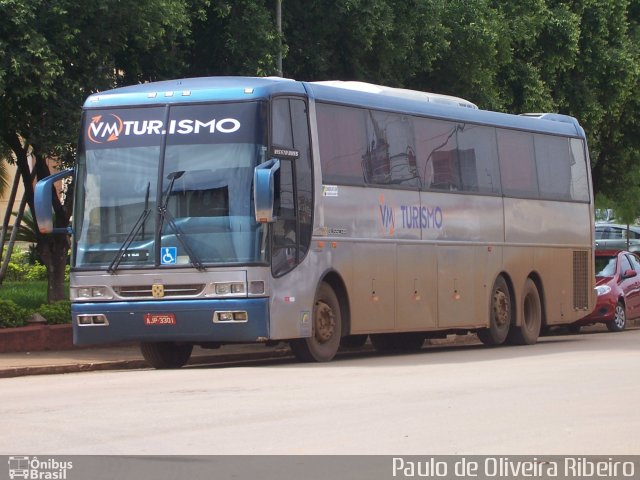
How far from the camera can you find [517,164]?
23703 mm

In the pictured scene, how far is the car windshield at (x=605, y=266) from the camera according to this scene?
3072cm

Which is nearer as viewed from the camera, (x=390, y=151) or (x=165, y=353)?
(x=165, y=353)

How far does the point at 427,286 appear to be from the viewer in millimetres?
20891

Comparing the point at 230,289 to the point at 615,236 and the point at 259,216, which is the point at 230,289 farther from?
the point at 615,236

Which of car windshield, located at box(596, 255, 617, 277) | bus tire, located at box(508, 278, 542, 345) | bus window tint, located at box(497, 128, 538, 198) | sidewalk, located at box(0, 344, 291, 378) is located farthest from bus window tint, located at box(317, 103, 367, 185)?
car windshield, located at box(596, 255, 617, 277)

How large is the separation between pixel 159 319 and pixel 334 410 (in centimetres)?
581

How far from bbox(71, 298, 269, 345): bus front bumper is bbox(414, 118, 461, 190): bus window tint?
4924 millimetres

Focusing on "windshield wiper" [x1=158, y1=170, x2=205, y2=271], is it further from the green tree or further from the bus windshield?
the green tree

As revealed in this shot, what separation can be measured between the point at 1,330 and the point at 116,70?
17.3ft

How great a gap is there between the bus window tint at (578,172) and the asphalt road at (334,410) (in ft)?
27.8

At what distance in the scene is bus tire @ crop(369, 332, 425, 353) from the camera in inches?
915

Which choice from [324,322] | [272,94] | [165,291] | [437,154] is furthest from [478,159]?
[165,291]

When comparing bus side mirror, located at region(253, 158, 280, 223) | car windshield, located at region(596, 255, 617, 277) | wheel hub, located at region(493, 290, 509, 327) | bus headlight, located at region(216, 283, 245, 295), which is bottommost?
wheel hub, located at region(493, 290, 509, 327)

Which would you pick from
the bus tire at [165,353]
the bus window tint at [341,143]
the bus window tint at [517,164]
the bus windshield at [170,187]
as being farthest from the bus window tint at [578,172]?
the bus windshield at [170,187]
